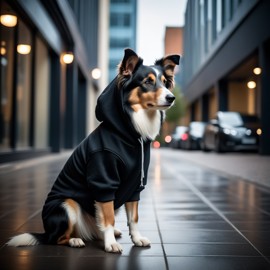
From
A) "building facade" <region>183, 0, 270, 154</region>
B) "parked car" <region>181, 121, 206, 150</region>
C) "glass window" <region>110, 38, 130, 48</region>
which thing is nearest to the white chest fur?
"building facade" <region>183, 0, 270, 154</region>

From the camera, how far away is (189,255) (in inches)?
124

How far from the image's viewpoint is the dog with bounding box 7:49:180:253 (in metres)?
3.12

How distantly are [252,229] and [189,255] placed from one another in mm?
1179

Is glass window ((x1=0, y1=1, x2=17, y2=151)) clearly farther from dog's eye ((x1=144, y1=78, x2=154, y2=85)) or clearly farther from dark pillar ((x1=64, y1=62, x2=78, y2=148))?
dark pillar ((x1=64, y1=62, x2=78, y2=148))

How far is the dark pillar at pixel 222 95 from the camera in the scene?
2608 cm

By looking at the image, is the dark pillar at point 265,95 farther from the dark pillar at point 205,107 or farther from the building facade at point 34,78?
the dark pillar at point 205,107

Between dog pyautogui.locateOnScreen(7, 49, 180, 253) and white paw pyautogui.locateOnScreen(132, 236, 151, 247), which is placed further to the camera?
white paw pyautogui.locateOnScreen(132, 236, 151, 247)

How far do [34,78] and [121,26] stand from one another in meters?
67.5

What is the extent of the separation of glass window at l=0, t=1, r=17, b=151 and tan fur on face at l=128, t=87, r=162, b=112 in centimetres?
812

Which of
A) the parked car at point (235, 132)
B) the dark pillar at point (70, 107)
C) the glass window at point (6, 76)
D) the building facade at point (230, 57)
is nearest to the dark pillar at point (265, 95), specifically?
the building facade at point (230, 57)

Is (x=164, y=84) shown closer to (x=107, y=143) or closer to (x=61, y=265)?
(x=107, y=143)

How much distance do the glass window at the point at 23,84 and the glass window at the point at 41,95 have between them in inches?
41.8

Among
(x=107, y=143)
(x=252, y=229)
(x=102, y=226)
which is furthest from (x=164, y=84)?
(x=252, y=229)

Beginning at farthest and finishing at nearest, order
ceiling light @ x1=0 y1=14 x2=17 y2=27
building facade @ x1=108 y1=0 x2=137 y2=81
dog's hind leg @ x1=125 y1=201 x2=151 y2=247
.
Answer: building facade @ x1=108 y1=0 x2=137 y2=81 → ceiling light @ x1=0 y1=14 x2=17 y2=27 → dog's hind leg @ x1=125 y1=201 x2=151 y2=247
